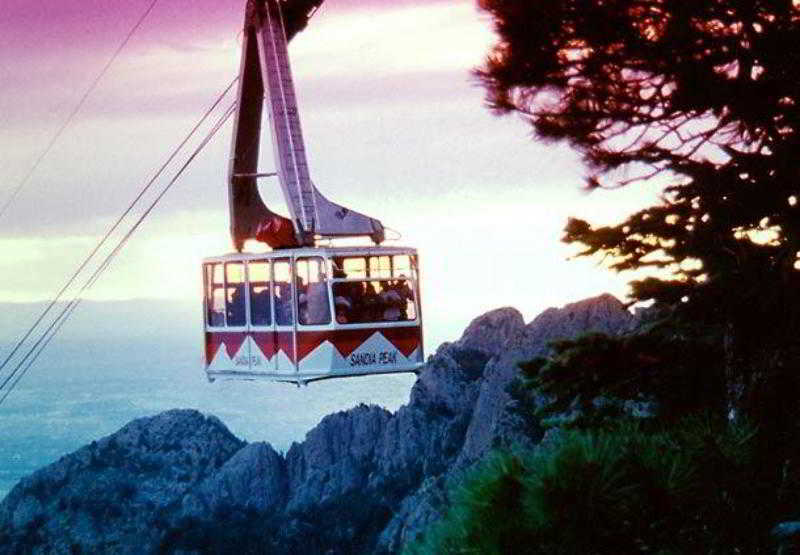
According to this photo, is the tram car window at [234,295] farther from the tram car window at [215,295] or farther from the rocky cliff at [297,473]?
the rocky cliff at [297,473]

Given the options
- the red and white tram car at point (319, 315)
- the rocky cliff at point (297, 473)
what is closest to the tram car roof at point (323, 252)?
the red and white tram car at point (319, 315)

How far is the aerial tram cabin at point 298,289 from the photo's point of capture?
16.2 meters

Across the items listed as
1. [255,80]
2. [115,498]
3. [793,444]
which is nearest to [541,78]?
[793,444]

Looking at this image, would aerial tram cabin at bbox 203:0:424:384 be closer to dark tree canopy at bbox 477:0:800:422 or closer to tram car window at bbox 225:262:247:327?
tram car window at bbox 225:262:247:327

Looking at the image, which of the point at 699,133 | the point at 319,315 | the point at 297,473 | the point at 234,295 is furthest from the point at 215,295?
the point at 297,473

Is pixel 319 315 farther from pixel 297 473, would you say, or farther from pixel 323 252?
pixel 297 473

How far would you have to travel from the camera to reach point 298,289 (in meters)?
16.3

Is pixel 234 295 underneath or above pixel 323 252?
underneath

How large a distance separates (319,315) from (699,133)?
835cm

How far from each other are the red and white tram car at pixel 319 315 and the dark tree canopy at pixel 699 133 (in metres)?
7.13

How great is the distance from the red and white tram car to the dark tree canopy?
713 centimetres

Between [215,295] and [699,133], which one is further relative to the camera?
[215,295]

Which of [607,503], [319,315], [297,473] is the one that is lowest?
[297,473]

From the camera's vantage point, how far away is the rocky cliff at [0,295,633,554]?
56.9m
